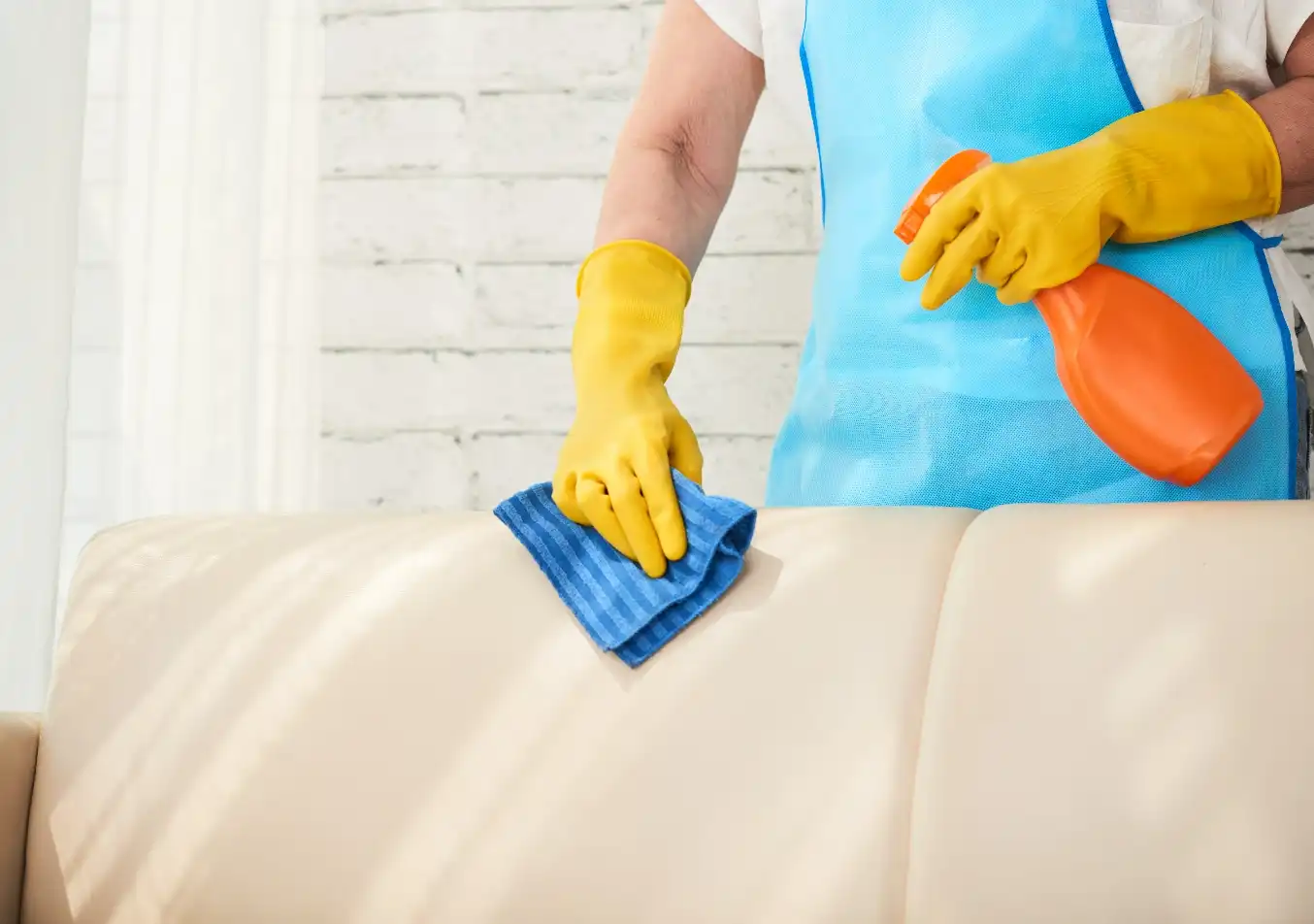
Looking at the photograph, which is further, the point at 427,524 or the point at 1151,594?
the point at 427,524

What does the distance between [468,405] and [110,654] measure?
0.61m

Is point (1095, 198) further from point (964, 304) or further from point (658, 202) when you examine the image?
point (658, 202)

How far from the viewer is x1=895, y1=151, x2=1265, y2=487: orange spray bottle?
801mm

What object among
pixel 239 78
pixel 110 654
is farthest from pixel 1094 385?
pixel 239 78

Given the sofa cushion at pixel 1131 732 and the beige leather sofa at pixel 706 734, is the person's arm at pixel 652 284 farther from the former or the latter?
the sofa cushion at pixel 1131 732

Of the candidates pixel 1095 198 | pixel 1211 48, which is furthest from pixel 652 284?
pixel 1211 48

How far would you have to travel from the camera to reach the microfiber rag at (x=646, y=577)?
0.78 meters

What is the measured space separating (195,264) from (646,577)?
3.10ft

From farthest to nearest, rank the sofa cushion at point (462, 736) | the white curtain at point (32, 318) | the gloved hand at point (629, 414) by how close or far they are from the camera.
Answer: the white curtain at point (32, 318)
the gloved hand at point (629, 414)
the sofa cushion at point (462, 736)

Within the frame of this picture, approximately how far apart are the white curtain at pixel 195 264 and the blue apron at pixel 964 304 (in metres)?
0.75

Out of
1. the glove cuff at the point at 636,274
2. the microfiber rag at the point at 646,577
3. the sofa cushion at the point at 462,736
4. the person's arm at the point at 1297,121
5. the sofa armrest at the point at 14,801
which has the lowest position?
the sofa armrest at the point at 14,801

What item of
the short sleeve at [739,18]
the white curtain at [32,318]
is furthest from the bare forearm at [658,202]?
the white curtain at [32,318]

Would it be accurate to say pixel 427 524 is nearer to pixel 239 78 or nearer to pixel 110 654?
pixel 110 654

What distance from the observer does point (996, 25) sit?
0.97 metres
